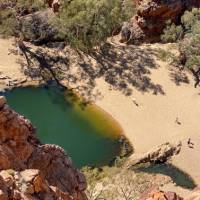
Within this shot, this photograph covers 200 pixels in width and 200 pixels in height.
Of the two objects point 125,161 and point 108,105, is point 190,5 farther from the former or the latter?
point 125,161

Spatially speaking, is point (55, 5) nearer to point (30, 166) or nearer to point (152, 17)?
point (152, 17)

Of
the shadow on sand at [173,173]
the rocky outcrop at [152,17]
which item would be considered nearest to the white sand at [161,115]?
the shadow on sand at [173,173]

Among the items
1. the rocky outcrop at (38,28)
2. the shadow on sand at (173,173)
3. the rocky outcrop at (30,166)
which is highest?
the rocky outcrop at (30,166)

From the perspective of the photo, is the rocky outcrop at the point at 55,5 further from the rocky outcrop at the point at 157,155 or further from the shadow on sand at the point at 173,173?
the shadow on sand at the point at 173,173

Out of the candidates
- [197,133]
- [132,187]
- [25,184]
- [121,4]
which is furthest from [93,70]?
[25,184]

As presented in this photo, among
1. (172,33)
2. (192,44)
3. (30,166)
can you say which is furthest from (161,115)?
(30,166)

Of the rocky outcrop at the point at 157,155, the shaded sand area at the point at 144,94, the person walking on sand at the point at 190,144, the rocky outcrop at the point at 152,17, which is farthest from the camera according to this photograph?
the rocky outcrop at the point at 152,17

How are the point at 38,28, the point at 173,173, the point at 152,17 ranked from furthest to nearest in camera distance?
the point at 152,17 < the point at 38,28 < the point at 173,173
